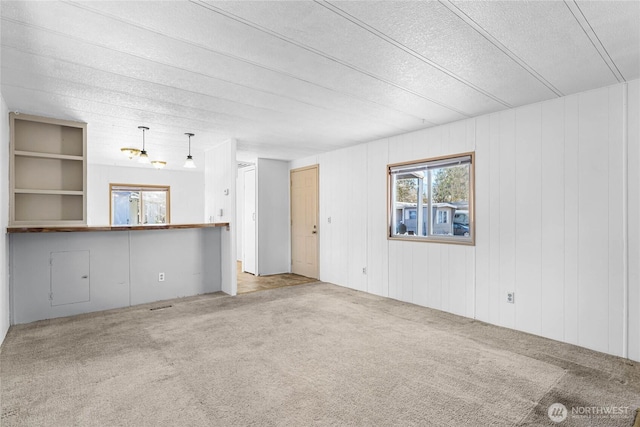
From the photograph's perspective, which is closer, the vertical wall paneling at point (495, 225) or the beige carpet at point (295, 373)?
the beige carpet at point (295, 373)

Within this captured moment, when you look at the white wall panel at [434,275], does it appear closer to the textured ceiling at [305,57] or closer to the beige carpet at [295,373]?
the beige carpet at [295,373]

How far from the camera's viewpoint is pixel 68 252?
13.8 feet

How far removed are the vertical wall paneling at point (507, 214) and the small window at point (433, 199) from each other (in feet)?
1.21

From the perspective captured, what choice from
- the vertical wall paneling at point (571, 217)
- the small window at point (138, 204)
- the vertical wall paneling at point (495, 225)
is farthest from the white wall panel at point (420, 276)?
the small window at point (138, 204)

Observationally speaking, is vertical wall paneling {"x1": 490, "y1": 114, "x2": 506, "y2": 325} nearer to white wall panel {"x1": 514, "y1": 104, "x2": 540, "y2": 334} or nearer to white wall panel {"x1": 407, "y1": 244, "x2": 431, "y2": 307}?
white wall panel {"x1": 514, "y1": 104, "x2": 540, "y2": 334}

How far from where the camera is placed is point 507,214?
12.1 feet

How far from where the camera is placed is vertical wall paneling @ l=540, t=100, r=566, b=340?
3.28m

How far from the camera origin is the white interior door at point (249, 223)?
22.7ft

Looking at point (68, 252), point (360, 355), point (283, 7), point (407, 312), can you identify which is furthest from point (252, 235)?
point (283, 7)

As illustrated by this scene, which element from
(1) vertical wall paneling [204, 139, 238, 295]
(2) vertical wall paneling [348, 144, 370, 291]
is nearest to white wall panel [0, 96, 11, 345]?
(1) vertical wall paneling [204, 139, 238, 295]

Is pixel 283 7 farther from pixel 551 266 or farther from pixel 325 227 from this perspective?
pixel 325 227

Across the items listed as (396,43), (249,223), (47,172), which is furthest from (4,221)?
(396,43)

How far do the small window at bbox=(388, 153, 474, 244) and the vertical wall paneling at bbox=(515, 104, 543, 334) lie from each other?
54cm

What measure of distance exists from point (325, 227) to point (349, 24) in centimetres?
439
